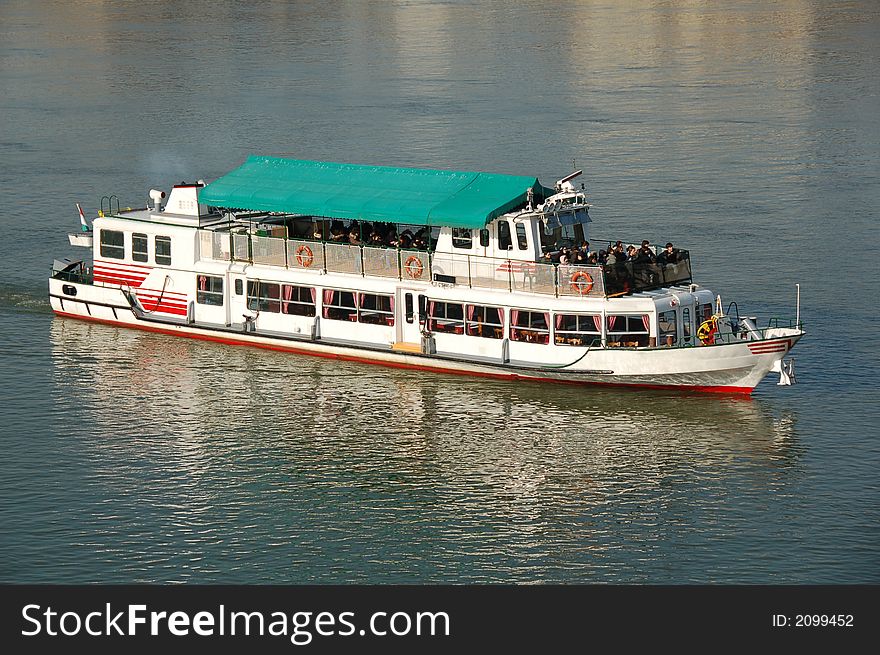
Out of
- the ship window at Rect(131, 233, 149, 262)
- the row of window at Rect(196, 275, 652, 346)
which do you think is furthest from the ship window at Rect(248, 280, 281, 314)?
the ship window at Rect(131, 233, 149, 262)

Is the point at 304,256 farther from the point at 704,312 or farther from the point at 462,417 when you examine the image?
the point at 704,312

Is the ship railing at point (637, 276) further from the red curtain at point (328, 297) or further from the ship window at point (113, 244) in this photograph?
the ship window at point (113, 244)

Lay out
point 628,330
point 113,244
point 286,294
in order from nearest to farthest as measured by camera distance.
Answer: point 628,330, point 286,294, point 113,244

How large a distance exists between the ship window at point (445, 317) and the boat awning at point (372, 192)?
3141 millimetres

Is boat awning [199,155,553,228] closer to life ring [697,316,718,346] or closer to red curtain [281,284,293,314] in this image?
red curtain [281,284,293,314]

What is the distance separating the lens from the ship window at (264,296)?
65.7 m

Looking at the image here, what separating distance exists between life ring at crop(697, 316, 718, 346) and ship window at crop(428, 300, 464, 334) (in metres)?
9.12

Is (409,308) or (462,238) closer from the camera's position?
(462,238)

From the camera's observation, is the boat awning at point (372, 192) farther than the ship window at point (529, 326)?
Yes

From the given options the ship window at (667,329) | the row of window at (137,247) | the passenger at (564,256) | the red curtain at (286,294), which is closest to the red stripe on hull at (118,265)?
the row of window at (137,247)

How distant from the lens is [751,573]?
148 feet

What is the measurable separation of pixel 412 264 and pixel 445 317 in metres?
2.52

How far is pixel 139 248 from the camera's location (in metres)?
68.6

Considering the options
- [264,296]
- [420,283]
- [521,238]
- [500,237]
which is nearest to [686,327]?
[521,238]
